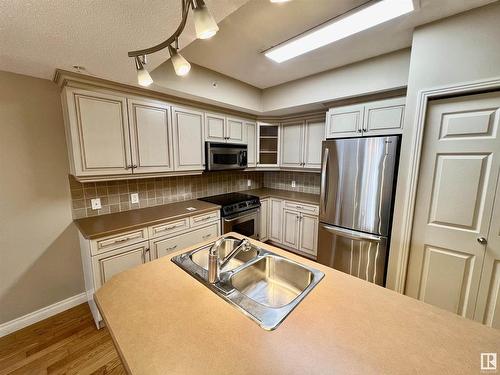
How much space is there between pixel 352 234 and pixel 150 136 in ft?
7.78

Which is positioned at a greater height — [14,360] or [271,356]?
[271,356]

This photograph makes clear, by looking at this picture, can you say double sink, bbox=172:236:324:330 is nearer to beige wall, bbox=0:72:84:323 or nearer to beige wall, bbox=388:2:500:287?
beige wall, bbox=388:2:500:287

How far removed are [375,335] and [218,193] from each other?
276cm

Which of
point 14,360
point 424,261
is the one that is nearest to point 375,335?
point 424,261

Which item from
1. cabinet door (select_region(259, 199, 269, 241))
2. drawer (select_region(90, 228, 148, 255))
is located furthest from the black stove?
drawer (select_region(90, 228, 148, 255))

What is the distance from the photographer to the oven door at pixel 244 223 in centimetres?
257

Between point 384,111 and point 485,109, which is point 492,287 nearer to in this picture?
point 485,109

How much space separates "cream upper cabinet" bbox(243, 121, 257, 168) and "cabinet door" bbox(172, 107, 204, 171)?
85 centimetres

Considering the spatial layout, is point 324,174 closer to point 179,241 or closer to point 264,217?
point 264,217

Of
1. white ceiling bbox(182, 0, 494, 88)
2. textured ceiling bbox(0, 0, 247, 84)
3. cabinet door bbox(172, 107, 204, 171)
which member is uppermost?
white ceiling bbox(182, 0, 494, 88)

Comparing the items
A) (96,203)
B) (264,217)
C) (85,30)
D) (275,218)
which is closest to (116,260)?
(96,203)

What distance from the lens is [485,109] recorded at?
56.1 inches

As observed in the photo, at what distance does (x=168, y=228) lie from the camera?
6.82 ft

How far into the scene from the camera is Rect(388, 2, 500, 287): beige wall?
1341 millimetres
